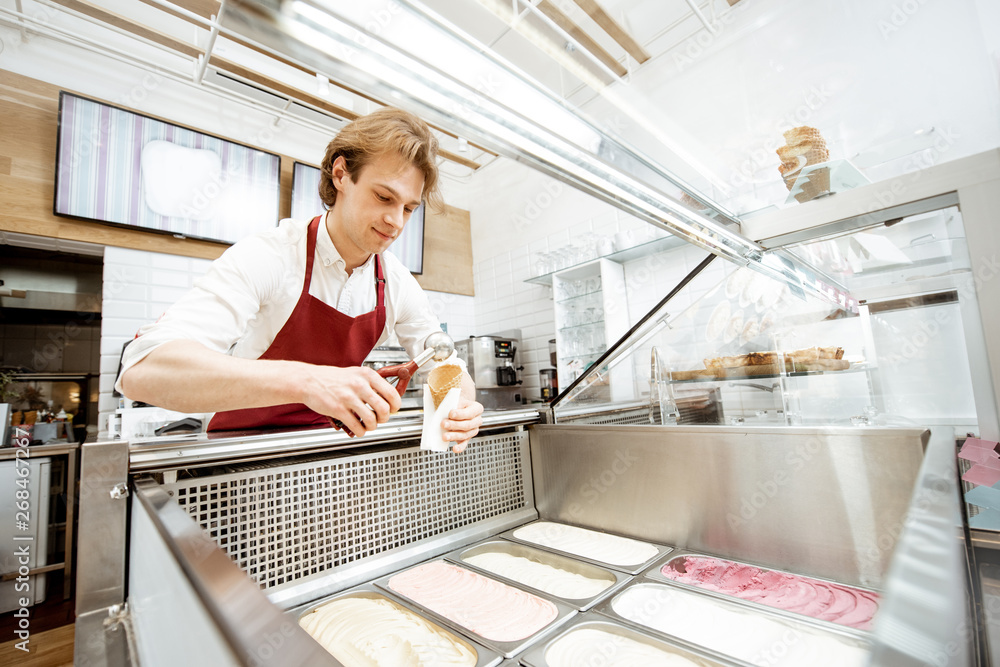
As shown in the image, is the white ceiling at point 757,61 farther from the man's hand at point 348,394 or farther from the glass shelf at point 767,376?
the man's hand at point 348,394

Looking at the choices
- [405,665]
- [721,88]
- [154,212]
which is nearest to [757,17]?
[721,88]

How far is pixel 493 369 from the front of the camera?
4.03m

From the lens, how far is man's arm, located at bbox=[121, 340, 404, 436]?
73 centimetres

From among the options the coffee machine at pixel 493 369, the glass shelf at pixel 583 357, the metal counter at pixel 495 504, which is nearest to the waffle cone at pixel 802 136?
the metal counter at pixel 495 504

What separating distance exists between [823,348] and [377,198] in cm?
106

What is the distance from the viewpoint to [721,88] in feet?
9.64

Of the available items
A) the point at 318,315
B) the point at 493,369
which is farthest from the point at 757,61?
the point at 318,315

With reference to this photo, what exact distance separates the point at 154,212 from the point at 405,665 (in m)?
3.31

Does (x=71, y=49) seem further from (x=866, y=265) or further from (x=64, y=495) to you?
(x=866, y=265)

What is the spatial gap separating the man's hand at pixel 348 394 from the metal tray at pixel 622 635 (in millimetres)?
460

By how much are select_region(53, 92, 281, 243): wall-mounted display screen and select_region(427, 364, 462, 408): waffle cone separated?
9.87ft

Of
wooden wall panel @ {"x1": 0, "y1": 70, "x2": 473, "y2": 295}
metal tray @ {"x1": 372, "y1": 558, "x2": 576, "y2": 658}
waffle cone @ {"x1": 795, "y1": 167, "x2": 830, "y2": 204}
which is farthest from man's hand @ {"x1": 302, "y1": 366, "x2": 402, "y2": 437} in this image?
wooden wall panel @ {"x1": 0, "y1": 70, "x2": 473, "y2": 295}

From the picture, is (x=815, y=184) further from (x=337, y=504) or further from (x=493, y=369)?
(x=493, y=369)

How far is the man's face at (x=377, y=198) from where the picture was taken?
1.07 m
